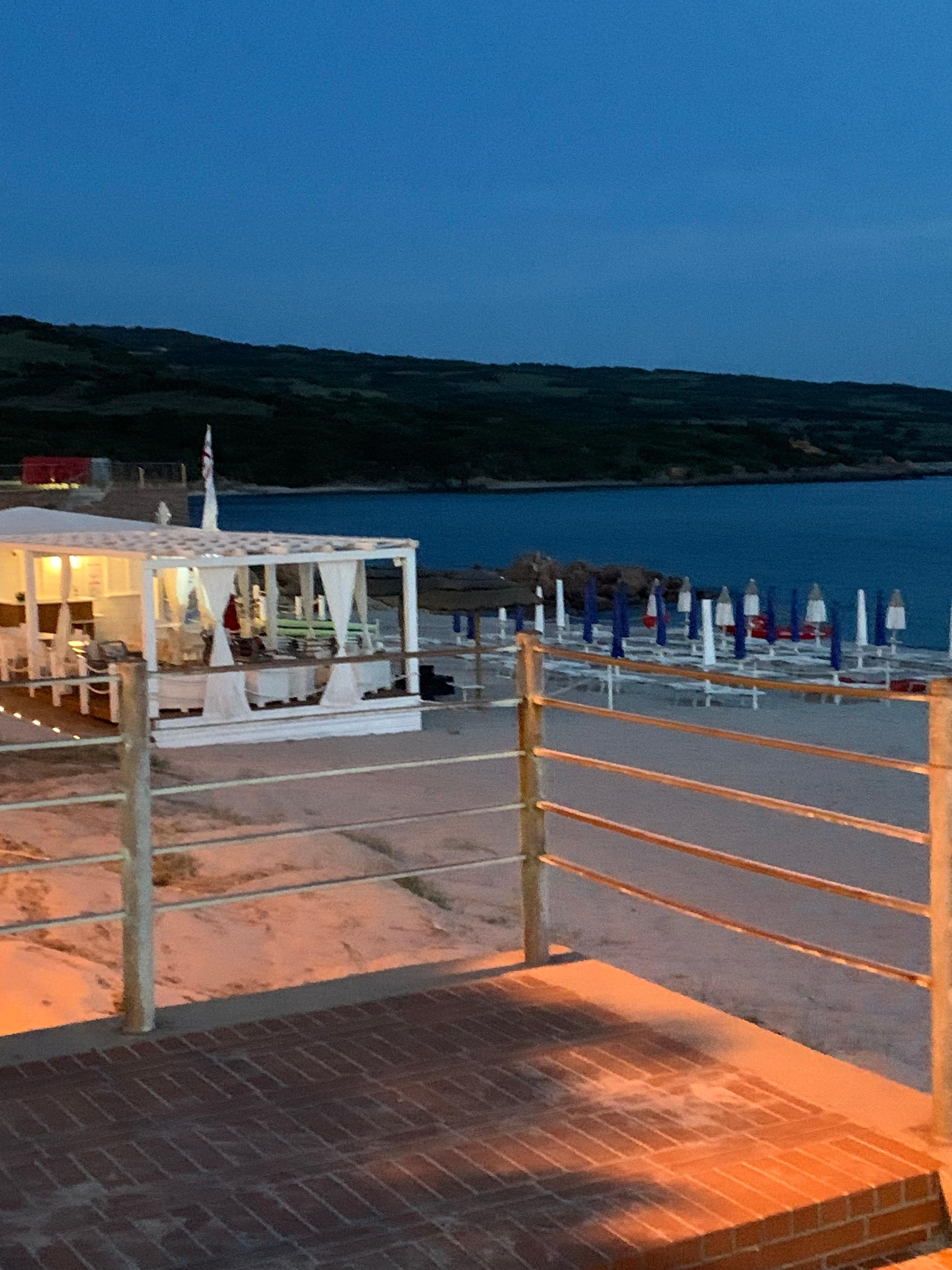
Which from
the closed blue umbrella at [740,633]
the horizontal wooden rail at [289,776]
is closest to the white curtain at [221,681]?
the closed blue umbrella at [740,633]

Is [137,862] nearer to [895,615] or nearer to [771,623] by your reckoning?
[895,615]

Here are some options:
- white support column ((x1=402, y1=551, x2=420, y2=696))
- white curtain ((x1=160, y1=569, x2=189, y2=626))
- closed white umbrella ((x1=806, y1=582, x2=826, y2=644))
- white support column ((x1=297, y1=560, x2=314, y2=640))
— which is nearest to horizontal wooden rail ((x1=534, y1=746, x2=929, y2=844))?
white support column ((x1=402, y1=551, x2=420, y2=696))

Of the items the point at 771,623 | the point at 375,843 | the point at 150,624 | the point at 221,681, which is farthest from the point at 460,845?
the point at 771,623

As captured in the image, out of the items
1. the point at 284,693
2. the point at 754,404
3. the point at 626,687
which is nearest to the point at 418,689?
the point at 284,693

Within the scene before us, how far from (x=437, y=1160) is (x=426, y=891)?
238 inches

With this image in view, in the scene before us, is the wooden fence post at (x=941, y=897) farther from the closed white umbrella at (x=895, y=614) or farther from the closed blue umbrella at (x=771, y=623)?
the closed blue umbrella at (x=771, y=623)

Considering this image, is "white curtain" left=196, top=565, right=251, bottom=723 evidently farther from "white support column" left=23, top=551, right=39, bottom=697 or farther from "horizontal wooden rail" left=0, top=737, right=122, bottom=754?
"horizontal wooden rail" left=0, top=737, right=122, bottom=754

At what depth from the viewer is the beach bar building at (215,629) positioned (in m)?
15.2

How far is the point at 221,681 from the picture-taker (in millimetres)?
14852

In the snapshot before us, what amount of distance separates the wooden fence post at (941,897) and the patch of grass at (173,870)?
5.69 m

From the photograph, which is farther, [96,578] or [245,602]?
[96,578]

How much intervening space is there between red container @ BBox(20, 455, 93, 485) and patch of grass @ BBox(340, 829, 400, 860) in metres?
28.0

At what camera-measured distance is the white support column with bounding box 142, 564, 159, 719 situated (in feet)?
50.1

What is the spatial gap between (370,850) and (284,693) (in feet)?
21.1
